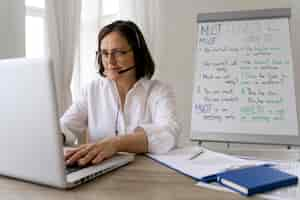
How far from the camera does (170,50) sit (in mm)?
2590

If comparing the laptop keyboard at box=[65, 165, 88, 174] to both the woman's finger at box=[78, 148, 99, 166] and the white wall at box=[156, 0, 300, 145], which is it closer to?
the woman's finger at box=[78, 148, 99, 166]

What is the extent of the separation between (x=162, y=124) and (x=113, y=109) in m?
0.33

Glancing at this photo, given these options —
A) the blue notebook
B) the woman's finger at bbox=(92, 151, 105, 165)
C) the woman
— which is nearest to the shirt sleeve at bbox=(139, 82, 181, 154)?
the woman

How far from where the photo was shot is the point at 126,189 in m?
0.78

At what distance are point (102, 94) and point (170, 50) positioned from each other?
1.16m

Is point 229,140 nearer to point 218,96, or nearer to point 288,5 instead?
point 218,96

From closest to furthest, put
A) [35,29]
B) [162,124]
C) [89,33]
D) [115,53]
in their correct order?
1. [162,124]
2. [115,53]
3. [35,29]
4. [89,33]

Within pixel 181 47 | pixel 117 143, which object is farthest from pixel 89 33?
pixel 117 143

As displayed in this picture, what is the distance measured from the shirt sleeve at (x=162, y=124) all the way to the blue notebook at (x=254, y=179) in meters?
0.35

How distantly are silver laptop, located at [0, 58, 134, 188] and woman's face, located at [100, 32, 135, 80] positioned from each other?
2.49 ft

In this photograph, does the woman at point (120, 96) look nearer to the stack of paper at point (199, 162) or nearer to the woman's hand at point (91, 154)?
the stack of paper at point (199, 162)

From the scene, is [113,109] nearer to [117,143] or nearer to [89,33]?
[117,143]

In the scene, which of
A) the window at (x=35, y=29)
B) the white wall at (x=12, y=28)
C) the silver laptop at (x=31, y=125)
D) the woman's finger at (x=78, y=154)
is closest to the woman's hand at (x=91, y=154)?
the woman's finger at (x=78, y=154)

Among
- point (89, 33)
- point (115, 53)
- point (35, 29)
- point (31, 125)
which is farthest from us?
point (89, 33)
